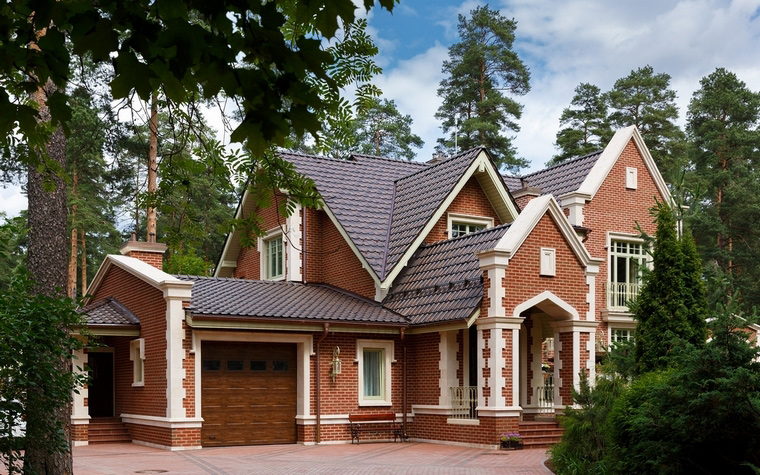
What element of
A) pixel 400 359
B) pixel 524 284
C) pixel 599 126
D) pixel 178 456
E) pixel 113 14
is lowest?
pixel 178 456

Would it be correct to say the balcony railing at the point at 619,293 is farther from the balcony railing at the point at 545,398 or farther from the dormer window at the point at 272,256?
the dormer window at the point at 272,256

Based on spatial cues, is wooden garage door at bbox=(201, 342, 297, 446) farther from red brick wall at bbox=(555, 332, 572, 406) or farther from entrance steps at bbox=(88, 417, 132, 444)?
red brick wall at bbox=(555, 332, 572, 406)

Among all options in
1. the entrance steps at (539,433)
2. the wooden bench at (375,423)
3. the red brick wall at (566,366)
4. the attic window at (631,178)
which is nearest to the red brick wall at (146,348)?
the wooden bench at (375,423)

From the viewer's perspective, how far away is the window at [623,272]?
87.3 ft

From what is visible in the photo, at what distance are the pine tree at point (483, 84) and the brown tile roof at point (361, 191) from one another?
22.6m

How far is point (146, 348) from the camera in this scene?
69.9ft

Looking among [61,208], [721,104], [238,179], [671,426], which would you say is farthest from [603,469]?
[721,104]

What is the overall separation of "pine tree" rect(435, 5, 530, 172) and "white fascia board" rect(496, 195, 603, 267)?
95.2 feet

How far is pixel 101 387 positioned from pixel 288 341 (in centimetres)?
568

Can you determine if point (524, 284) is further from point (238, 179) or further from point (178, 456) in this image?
point (238, 179)

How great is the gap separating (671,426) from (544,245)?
9.97 m

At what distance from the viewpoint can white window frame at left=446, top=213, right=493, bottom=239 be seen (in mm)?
24016

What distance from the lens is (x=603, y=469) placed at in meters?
12.6

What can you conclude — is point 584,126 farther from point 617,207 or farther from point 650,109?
point 617,207
